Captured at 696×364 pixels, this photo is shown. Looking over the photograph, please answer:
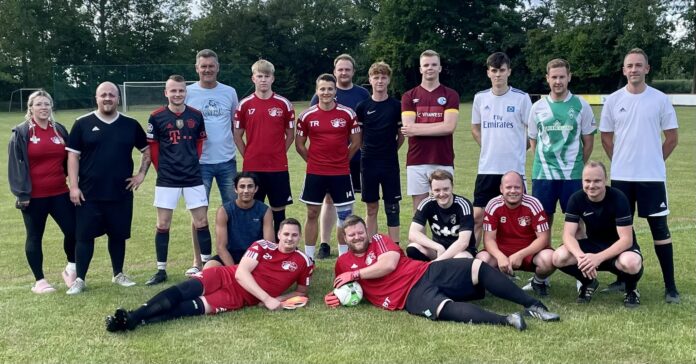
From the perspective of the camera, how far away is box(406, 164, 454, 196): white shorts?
6434 mm

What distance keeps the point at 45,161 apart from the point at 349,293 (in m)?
2.98

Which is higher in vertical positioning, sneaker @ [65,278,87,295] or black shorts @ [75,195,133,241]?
black shorts @ [75,195,133,241]

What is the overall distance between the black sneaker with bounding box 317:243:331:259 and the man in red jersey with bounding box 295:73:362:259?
67 centimetres

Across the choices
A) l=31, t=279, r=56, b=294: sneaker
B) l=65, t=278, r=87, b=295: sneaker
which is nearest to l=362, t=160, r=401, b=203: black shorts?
l=65, t=278, r=87, b=295: sneaker

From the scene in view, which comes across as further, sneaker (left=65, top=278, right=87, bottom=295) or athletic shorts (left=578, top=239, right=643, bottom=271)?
sneaker (left=65, top=278, right=87, bottom=295)

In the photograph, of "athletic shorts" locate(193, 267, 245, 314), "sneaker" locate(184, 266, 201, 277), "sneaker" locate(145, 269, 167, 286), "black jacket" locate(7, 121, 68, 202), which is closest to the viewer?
"athletic shorts" locate(193, 267, 245, 314)

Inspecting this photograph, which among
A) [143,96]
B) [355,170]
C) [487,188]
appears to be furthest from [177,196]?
[143,96]

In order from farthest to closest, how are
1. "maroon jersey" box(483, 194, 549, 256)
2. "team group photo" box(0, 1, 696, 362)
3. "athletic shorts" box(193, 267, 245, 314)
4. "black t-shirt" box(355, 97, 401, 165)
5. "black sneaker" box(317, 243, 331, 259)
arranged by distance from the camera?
"black sneaker" box(317, 243, 331, 259) < "black t-shirt" box(355, 97, 401, 165) < "maroon jersey" box(483, 194, 549, 256) < "athletic shorts" box(193, 267, 245, 314) < "team group photo" box(0, 1, 696, 362)

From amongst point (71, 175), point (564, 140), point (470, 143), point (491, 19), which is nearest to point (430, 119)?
point (564, 140)

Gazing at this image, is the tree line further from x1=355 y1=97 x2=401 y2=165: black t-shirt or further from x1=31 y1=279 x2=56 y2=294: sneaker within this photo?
x1=31 y1=279 x2=56 y2=294: sneaker

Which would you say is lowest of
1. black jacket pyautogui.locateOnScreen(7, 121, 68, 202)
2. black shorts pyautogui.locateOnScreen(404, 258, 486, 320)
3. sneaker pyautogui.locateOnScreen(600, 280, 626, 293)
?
sneaker pyautogui.locateOnScreen(600, 280, 626, 293)

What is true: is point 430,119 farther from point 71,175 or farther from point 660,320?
point 71,175

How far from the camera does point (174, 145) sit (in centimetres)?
601

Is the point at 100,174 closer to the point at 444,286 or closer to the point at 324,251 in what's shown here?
the point at 324,251
